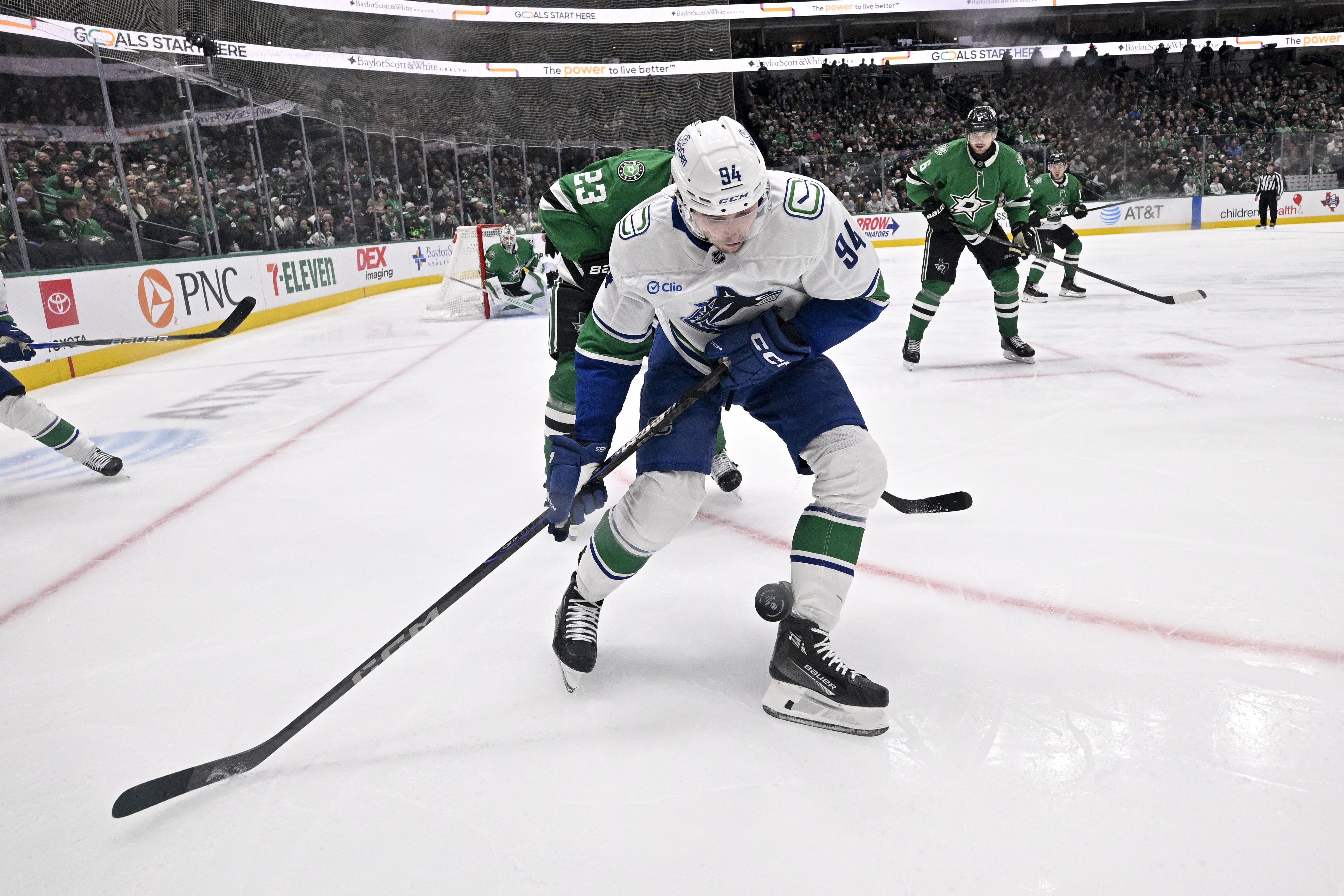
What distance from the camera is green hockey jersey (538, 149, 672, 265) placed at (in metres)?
2.59

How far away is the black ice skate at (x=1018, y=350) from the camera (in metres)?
4.99

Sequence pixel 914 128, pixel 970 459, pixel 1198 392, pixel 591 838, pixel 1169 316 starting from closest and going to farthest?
pixel 591 838 < pixel 970 459 < pixel 1198 392 < pixel 1169 316 < pixel 914 128

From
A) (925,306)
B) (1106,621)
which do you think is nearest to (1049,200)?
(925,306)

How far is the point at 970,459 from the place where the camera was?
3279 mm

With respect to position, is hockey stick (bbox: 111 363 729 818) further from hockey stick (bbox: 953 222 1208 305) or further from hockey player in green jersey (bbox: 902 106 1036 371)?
hockey stick (bbox: 953 222 1208 305)

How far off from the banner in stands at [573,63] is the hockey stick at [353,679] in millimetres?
7736

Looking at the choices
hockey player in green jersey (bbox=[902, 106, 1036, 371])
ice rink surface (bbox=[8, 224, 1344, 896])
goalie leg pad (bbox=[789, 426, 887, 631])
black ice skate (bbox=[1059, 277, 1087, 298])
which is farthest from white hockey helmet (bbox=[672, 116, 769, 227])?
black ice skate (bbox=[1059, 277, 1087, 298])

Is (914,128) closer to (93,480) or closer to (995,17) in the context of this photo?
(995,17)

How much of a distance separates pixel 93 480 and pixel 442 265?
11.4m

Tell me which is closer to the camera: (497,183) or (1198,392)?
(1198,392)

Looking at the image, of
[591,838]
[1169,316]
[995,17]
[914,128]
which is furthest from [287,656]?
[995,17]

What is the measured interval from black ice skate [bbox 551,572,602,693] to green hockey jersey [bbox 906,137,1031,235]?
3792 mm

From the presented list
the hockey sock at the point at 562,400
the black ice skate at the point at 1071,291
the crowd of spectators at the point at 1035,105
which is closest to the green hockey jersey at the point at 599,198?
Result: the hockey sock at the point at 562,400

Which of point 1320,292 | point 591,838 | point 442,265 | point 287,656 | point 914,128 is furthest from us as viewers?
point 914,128
